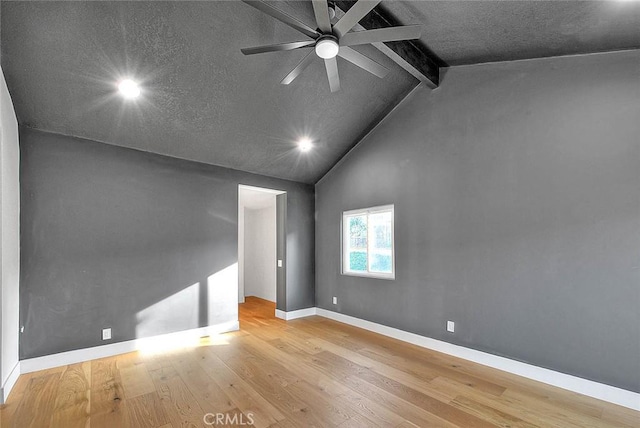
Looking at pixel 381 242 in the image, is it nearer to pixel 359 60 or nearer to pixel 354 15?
pixel 359 60

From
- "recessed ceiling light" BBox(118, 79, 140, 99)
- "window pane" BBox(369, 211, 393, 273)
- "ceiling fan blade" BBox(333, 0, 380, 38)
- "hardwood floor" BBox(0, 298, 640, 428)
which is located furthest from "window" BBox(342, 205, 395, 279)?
"recessed ceiling light" BBox(118, 79, 140, 99)

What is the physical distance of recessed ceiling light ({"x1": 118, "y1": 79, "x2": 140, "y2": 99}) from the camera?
10.00 ft

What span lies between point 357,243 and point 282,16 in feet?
11.9

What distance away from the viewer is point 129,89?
3.13 metres

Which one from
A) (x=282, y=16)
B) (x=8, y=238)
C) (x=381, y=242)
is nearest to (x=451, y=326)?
(x=381, y=242)

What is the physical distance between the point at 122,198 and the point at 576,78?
209 inches

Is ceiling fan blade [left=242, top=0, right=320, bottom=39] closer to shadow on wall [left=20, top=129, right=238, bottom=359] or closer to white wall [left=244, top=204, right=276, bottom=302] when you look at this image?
shadow on wall [left=20, top=129, right=238, bottom=359]

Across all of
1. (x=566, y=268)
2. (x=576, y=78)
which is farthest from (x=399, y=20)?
(x=566, y=268)

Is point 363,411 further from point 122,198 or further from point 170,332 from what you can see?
point 122,198

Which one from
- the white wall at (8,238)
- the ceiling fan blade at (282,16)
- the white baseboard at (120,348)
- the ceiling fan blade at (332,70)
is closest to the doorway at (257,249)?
the white baseboard at (120,348)

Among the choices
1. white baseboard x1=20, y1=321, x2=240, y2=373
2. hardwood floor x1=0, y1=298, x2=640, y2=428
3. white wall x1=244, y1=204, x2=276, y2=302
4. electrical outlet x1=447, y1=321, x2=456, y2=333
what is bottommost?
hardwood floor x1=0, y1=298, x2=640, y2=428

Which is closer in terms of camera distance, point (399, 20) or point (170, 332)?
point (399, 20)

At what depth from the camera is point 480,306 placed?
342cm

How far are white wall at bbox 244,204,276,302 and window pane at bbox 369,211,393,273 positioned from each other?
3044mm
